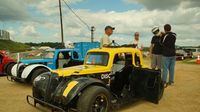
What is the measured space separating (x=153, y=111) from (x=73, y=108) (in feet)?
7.48

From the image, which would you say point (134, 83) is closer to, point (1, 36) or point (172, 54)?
point (172, 54)

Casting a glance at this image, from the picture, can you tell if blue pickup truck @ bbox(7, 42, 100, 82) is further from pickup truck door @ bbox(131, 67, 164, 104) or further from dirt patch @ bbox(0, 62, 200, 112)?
pickup truck door @ bbox(131, 67, 164, 104)

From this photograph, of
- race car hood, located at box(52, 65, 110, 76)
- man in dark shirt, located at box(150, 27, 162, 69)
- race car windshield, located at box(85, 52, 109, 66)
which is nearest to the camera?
race car hood, located at box(52, 65, 110, 76)

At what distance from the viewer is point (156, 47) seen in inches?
401


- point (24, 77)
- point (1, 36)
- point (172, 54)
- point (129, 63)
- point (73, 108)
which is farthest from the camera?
point (1, 36)

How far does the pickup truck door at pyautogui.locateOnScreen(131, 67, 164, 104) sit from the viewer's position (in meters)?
7.11

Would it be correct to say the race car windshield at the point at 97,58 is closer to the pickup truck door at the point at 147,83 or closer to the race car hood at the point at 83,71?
the race car hood at the point at 83,71

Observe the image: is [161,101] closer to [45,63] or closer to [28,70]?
[28,70]

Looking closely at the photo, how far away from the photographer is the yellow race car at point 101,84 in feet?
19.5

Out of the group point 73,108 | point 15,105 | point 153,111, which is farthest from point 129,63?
point 15,105

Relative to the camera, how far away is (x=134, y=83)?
738 cm

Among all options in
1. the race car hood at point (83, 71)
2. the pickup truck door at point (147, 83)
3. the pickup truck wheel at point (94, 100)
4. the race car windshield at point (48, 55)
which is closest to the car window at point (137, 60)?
the pickup truck door at point (147, 83)

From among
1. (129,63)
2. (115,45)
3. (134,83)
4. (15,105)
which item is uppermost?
(115,45)

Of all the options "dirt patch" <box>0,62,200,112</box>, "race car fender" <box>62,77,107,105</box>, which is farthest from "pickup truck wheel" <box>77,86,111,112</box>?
"dirt patch" <box>0,62,200,112</box>
